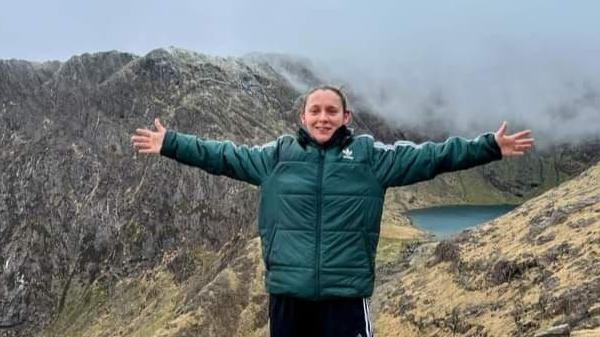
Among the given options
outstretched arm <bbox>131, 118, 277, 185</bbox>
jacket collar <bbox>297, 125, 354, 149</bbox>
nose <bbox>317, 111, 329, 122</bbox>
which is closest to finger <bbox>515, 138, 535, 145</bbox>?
jacket collar <bbox>297, 125, 354, 149</bbox>

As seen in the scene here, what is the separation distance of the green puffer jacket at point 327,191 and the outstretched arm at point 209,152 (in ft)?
0.05

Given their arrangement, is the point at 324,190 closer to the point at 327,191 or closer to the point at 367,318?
the point at 327,191

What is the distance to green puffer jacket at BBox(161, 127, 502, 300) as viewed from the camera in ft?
34.7

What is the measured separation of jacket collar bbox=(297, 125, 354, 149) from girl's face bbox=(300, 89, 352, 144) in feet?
0.15

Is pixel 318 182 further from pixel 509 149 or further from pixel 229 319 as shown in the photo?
pixel 229 319

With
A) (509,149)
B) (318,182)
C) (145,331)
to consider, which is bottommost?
(145,331)

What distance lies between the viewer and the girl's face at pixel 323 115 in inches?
436

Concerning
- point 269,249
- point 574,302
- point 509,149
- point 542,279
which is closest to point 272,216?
point 269,249

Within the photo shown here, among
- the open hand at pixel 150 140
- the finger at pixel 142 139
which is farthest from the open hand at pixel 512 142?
the finger at pixel 142 139

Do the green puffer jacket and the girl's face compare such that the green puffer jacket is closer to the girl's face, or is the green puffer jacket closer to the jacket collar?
the jacket collar

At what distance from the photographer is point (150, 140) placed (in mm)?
11633

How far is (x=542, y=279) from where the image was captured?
7156 cm

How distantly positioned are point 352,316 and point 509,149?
3343 millimetres

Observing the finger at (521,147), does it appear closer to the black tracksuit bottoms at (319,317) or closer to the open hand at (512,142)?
the open hand at (512,142)
